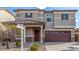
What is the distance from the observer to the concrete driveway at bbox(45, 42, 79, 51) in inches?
674

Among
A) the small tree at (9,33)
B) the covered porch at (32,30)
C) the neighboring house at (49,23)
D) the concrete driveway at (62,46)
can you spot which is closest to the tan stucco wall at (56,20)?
the neighboring house at (49,23)

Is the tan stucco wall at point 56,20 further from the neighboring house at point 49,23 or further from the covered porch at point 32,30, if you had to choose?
the covered porch at point 32,30

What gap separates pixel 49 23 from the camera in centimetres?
1802

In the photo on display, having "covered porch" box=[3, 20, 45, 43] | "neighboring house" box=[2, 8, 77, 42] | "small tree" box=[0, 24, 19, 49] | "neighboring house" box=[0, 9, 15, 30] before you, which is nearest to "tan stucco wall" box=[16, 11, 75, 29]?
"neighboring house" box=[2, 8, 77, 42]

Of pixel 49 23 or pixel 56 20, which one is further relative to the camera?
pixel 56 20

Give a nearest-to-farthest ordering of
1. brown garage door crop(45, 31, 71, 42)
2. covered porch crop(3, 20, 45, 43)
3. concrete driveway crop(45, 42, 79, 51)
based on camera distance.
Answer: concrete driveway crop(45, 42, 79, 51)
covered porch crop(3, 20, 45, 43)
brown garage door crop(45, 31, 71, 42)

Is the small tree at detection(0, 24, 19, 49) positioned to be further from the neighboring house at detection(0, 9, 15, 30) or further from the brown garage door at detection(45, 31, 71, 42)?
the brown garage door at detection(45, 31, 71, 42)

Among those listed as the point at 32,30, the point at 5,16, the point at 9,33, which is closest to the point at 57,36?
the point at 32,30

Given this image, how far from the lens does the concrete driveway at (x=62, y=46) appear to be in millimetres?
17109

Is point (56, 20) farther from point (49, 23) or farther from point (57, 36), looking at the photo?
point (57, 36)

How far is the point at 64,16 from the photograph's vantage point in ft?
61.0

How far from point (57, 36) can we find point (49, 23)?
121 centimetres

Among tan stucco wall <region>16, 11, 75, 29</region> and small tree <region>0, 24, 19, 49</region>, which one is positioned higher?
tan stucco wall <region>16, 11, 75, 29</region>
